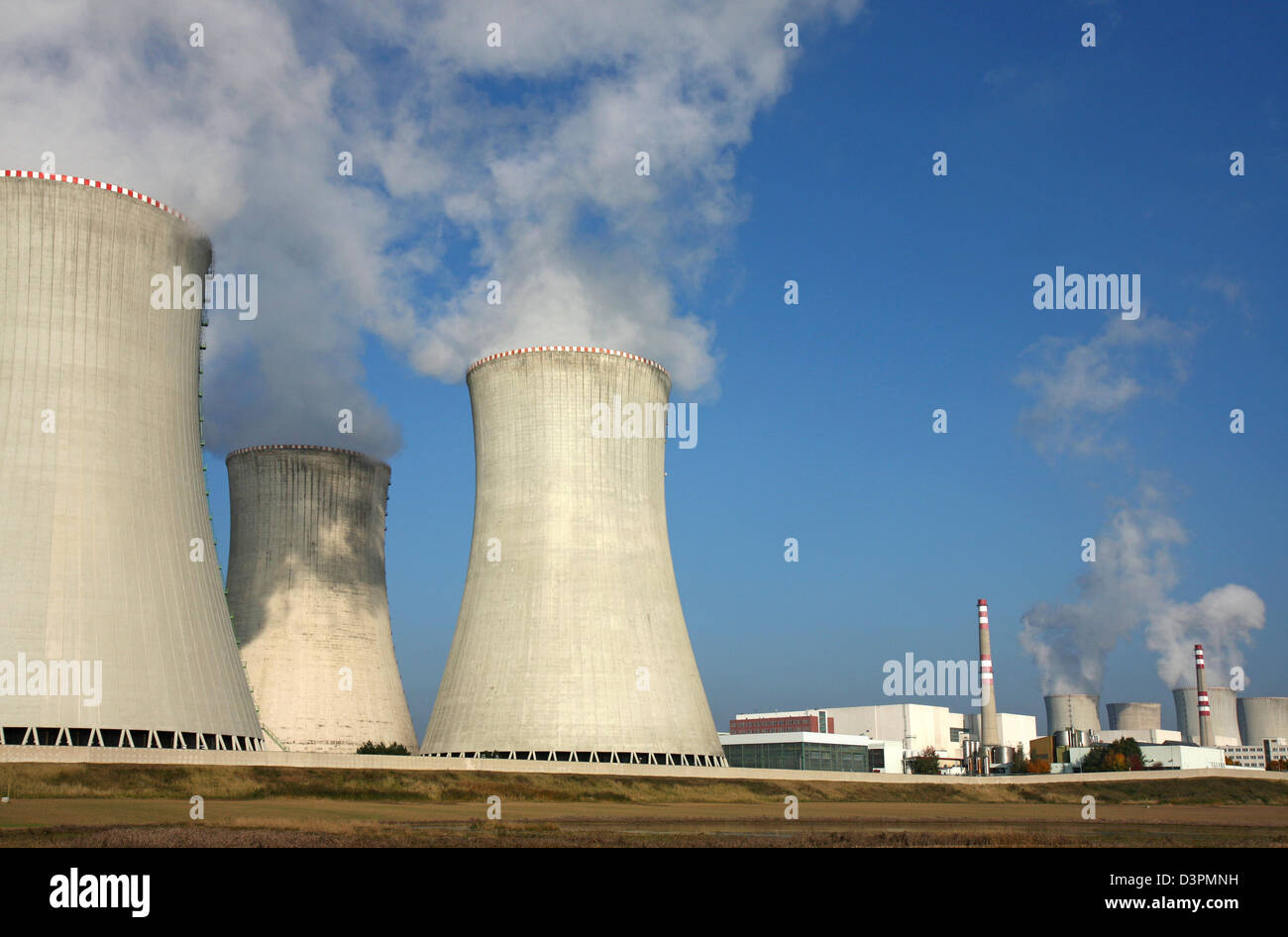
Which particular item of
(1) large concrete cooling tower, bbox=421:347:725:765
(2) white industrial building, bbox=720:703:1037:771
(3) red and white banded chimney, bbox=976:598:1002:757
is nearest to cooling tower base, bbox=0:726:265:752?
(1) large concrete cooling tower, bbox=421:347:725:765

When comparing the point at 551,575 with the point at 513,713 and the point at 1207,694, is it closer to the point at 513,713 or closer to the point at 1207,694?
the point at 513,713

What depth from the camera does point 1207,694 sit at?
95.2 metres

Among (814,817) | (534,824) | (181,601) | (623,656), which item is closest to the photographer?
(534,824)

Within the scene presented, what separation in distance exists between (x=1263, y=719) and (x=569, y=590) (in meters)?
90.4

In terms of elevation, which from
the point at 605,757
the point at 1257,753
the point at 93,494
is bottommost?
the point at 1257,753

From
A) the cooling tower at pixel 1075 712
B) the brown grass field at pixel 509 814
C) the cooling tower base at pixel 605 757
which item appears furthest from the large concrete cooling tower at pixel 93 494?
the cooling tower at pixel 1075 712

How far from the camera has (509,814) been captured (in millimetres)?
19703

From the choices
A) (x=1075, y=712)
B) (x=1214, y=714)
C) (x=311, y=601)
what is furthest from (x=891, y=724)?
(x=311, y=601)

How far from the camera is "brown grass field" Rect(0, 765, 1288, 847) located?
42.7ft

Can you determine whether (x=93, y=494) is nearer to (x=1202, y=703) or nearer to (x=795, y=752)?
(x=795, y=752)

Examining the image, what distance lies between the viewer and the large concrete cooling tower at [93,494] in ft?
72.6

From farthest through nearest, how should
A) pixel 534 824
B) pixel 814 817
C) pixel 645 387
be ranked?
pixel 645 387, pixel 814 817, pixel 534 824
